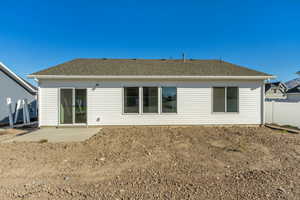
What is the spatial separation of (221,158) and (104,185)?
117 inches

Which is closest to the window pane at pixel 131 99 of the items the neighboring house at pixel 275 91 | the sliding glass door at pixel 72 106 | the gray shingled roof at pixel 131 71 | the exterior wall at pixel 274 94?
the gray shingled roof at pixel 131 71

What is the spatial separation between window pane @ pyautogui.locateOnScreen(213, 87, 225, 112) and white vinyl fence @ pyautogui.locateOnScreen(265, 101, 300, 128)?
3.34 metres

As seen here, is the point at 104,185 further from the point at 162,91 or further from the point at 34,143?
the point at 162,91

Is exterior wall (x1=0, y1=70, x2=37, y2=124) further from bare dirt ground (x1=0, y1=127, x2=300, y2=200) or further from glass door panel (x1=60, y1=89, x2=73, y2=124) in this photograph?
bare dirt ground (x1=0, y1=127, x2=300, y2=200)

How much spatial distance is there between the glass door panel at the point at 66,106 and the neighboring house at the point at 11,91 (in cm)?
531

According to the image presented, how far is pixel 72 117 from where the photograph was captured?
276 inches

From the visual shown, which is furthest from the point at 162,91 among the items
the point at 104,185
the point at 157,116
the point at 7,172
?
the point at 7,172

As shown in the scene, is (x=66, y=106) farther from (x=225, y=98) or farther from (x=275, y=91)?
(x=275, y=91)

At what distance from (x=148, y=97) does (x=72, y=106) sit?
12.8 ft

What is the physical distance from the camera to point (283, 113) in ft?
25.5

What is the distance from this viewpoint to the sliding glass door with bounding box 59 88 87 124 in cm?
698

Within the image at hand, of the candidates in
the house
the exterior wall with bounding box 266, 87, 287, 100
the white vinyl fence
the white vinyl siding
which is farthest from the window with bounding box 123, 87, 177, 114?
the exterior wall with bounding box 266, 87, 287, 100

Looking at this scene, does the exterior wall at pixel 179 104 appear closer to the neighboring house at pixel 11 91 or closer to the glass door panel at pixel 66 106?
the glass door panel at pixel 66 106

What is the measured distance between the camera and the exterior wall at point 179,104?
705 cm
